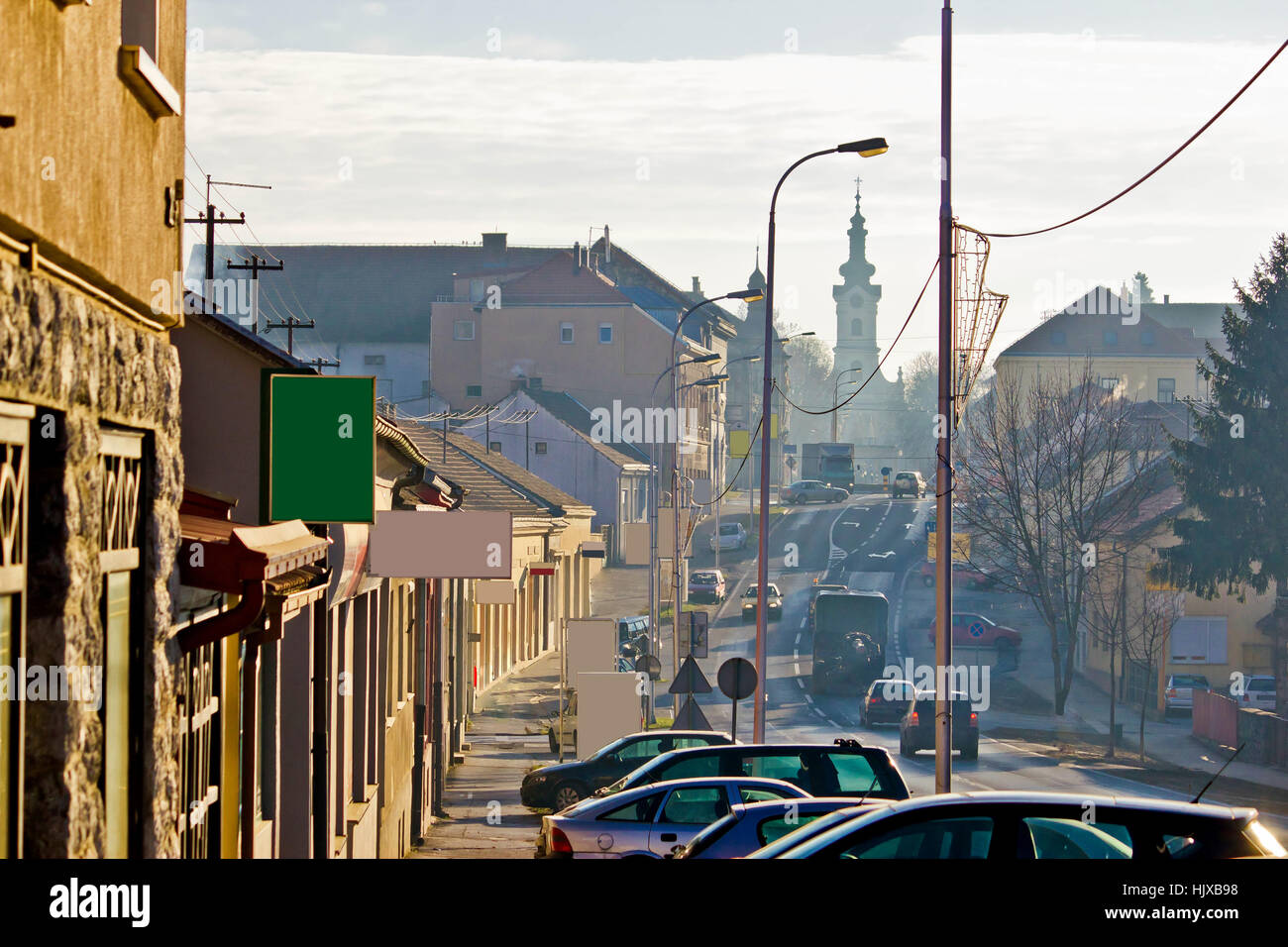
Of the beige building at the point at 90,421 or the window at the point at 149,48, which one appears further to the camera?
the window at the point at 149,48

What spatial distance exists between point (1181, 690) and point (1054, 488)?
8257 millimetres

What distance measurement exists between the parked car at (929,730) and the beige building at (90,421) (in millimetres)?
28380

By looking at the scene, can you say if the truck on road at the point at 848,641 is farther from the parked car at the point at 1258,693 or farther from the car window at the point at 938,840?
the car window at the point at 938,840

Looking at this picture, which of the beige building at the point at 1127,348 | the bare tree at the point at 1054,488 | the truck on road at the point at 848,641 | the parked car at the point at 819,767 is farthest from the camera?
the beige building at the point at 1127,348

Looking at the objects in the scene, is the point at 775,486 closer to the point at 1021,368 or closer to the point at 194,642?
the point at 1021,368

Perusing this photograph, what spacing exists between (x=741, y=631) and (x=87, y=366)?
174ft

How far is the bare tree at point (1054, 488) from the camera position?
52125 mm

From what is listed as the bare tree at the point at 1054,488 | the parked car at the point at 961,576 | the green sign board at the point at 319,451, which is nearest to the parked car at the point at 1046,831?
the green sign board at the point at 319,451

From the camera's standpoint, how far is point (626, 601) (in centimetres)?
6681

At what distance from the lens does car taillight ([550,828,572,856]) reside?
46.4ft

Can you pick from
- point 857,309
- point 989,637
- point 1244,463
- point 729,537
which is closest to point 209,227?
point 1244,463

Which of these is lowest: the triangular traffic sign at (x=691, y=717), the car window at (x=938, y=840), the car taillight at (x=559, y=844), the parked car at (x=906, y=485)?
the triangular traffic sign at (x=691, y=717)

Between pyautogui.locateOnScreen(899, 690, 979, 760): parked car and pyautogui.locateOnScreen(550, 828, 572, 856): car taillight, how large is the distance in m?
21.8
